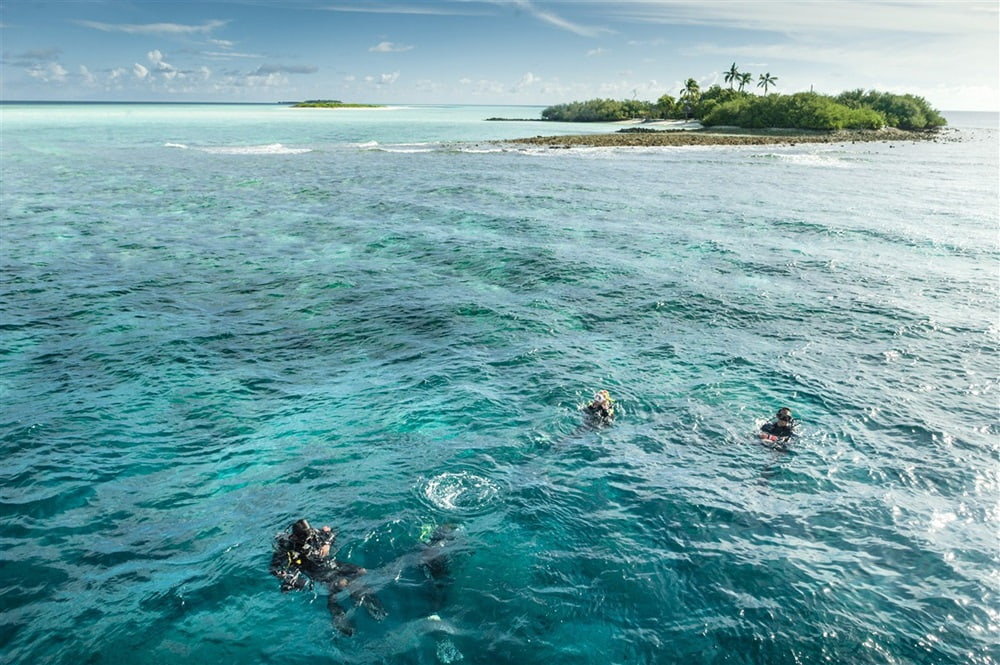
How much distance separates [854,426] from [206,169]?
87583mm

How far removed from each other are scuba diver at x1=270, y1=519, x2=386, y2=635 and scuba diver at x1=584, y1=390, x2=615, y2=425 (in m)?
10.1

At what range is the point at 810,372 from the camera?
25359 millimetres

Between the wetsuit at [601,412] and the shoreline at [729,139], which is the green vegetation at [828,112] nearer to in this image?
the shoreline at [729,139]

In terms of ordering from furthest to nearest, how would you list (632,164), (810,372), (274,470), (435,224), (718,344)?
(632,164), (435,224), (718,344), (810,372), (274,470)

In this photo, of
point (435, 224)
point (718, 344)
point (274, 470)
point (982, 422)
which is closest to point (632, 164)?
point (435, 224)

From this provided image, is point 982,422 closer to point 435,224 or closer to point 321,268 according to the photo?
point 321,268

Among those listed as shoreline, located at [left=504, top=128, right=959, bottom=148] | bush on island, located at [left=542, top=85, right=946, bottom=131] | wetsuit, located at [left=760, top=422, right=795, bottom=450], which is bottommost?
→ wetsuit, located at [left=760, top=422, right=795, bottom=450]

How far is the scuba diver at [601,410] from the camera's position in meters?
21.6

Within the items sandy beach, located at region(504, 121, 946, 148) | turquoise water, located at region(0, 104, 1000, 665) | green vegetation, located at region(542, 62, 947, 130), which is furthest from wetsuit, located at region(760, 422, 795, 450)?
green vegetation, located at region(542, 62, 947, 130)

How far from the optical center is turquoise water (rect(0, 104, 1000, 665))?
13.7 meters

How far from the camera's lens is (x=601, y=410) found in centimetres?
2159

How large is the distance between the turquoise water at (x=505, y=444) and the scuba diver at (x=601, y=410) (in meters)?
0.76

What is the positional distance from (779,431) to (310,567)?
15.4 m

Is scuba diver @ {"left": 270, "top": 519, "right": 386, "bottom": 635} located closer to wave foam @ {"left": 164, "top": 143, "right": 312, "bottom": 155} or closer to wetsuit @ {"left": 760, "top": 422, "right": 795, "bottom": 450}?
wetsuit @ {"left": 760, "top": 422, "right": 795, "bottom": 450}
